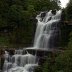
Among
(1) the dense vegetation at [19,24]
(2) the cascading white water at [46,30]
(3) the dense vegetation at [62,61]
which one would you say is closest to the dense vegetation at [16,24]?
(1) the dense vegetation at [19,24]

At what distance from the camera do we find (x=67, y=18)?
27.4m

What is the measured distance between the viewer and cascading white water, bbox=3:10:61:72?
2319 cm

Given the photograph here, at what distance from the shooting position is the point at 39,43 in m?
27.8

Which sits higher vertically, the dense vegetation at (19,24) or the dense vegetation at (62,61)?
the dense vegetation at (19,24)

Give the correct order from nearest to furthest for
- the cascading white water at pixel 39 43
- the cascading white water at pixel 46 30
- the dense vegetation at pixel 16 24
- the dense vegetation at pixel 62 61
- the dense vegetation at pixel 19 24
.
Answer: the dense vegetation at pixel 62 61
the cascading white water at pixel 39 43
the dense vegetation at pixel 19 24
the cascading white water at pixel 46 30
the dense vegetation at pixel 16 24

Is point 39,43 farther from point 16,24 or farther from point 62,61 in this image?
point 62,61

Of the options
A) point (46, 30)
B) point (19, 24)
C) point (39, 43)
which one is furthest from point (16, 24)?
point (39, 43)

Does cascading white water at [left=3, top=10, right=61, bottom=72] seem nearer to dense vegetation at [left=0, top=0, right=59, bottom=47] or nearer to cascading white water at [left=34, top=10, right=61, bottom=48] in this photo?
cascading white water at [left=34, top=10, right=61, bottom=48]

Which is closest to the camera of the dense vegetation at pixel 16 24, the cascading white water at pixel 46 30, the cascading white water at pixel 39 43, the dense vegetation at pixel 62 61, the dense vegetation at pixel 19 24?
the dense vegetation at pixel 62 61

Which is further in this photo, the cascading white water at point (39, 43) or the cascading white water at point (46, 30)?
the cascading white water at point (46, 30)

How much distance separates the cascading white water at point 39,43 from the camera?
23.2 meters

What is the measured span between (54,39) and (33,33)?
3.50m

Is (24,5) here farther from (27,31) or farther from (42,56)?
(42,56)

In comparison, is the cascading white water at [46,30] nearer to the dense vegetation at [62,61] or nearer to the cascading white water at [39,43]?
the cascading white water at [39,43]
